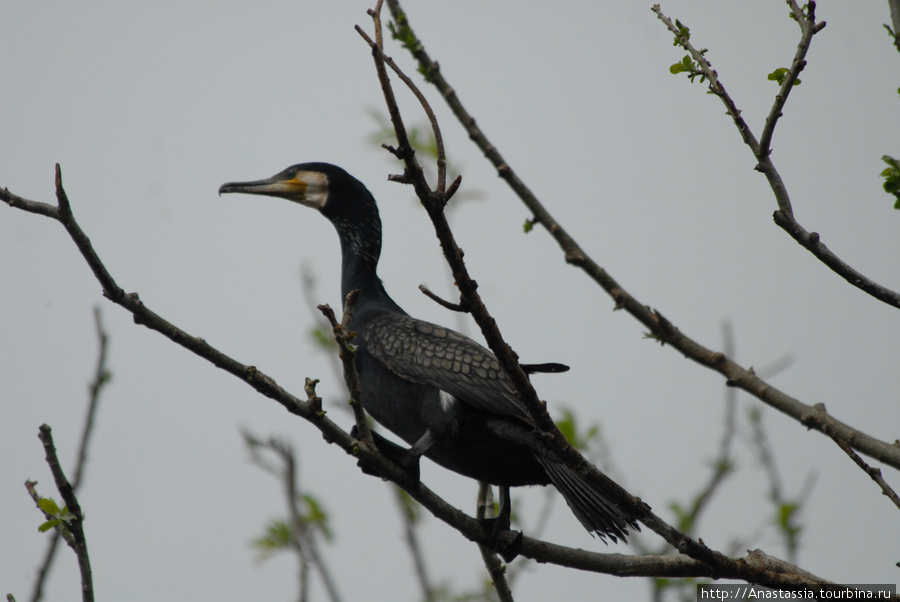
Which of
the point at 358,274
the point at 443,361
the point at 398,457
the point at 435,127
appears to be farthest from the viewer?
the point at 358,274

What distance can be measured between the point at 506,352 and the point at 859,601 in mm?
1646

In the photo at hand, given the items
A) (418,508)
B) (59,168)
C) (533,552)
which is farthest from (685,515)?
(59,168)

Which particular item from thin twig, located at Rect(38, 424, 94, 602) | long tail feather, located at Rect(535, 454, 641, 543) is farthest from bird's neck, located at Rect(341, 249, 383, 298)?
thin twig, located at Rect(38, 424, 94, 602)

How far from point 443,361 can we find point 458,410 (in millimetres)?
323

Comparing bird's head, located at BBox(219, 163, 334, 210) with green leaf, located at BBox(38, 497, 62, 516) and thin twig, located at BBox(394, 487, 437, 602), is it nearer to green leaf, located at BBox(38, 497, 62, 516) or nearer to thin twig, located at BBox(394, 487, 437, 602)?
thin twig, located at BBox(394, 487, 437, 602)

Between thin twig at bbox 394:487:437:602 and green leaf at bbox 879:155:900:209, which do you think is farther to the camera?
thin twig at bbox 394:487:437:602

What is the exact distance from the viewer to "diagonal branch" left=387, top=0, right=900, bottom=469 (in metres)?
3.23

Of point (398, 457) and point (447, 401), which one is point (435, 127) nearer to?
point (398, 457)

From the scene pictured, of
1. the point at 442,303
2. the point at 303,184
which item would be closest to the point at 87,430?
the point at 442,303

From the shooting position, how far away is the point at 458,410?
4.64m

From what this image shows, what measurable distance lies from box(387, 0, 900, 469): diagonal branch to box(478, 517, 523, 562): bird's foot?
1.28 m

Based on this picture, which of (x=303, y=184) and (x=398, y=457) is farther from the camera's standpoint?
(x=303, y=184)

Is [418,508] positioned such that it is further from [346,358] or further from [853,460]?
[853,460]

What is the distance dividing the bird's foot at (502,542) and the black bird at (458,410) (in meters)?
0.08
